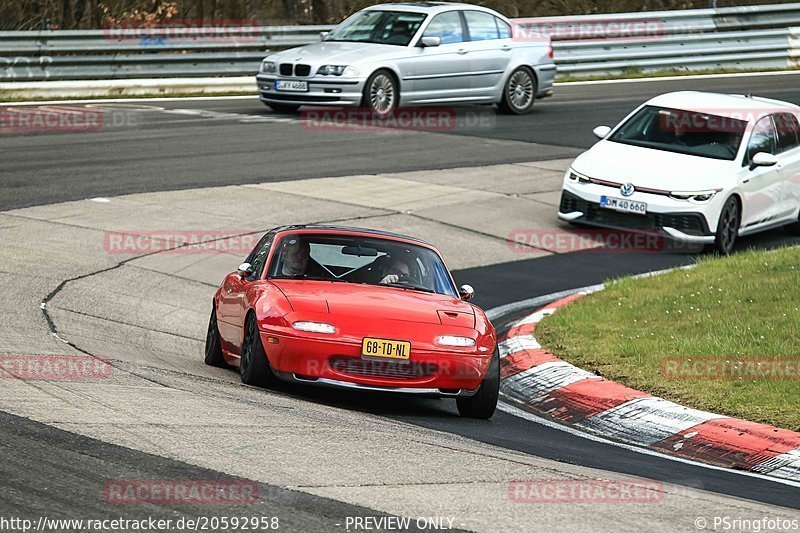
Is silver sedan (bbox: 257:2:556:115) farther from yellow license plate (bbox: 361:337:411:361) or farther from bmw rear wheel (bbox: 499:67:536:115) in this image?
yellow license plate (bbox: 361:337:411:361)

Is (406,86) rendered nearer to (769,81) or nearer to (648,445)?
(769,81)

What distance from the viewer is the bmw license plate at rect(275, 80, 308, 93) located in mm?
22391

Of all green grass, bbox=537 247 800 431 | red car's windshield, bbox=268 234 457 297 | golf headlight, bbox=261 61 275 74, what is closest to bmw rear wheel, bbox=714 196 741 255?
green grass, bbox=537 247 800 431

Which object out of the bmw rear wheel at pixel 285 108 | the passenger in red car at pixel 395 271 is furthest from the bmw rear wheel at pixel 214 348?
the bmw rear wheel at pixel 285 108

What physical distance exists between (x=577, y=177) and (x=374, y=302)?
7.68 m

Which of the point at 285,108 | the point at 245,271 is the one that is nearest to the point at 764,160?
the point at 245,271

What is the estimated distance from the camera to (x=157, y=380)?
8484 millimetres

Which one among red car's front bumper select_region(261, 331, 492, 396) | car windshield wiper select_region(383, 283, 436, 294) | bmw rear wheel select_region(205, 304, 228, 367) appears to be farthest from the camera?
bmw rear wheel select_region(205, 304, 228, 367)

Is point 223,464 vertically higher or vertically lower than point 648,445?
higher

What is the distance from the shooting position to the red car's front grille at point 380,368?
8734 millimetres

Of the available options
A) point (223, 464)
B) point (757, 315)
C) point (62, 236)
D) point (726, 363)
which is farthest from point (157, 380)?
point (62, 236)

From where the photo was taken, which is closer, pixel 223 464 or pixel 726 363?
pixel 223 464

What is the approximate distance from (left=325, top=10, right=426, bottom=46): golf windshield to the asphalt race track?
1883 mm

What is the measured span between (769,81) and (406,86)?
11783 millimetres
